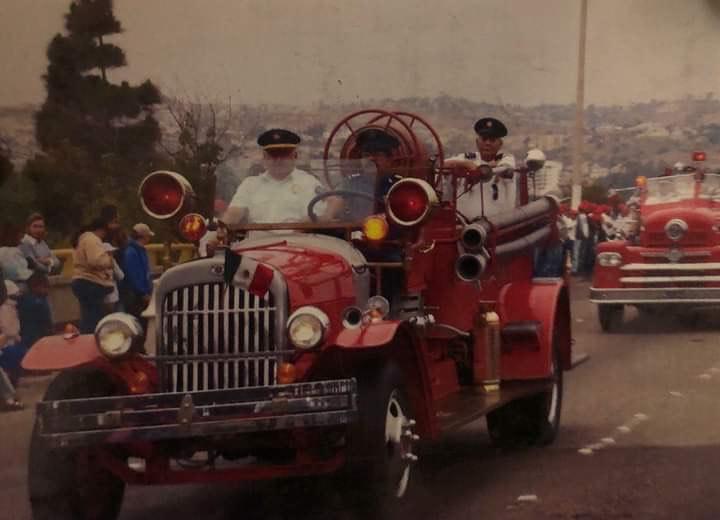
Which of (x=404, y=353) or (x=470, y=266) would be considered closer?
(x=404, y=353)

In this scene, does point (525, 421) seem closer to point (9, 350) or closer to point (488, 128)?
point (488, 128)

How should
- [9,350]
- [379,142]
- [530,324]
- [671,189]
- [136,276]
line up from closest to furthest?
[379,142] → [530,324] → [9,350] → [136,276] → [671,189]

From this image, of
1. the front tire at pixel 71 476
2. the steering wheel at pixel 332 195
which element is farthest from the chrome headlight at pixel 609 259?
the front tire at pixel 71 476

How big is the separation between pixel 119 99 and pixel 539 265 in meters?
6.08

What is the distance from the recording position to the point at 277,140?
21.5ft

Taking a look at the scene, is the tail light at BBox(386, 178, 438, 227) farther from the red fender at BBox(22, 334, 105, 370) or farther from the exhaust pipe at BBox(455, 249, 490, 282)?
the red fender at BBox(22, 334, 105, 370)

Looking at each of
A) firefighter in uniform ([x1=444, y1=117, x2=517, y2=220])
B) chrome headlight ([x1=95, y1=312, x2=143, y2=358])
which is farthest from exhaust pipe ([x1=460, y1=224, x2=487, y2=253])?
chrome headlight ([x1=95, y1=312, x2=143, y2=358])

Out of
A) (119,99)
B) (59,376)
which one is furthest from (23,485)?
(119,99)

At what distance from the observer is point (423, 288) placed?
675cm

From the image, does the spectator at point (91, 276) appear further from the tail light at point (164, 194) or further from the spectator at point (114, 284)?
the tail light at point (164, 194)

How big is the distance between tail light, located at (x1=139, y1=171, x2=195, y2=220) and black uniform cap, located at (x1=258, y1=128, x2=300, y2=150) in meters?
0.50

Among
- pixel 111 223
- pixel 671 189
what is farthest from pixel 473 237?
pixel 671 189

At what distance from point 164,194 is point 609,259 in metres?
8.37

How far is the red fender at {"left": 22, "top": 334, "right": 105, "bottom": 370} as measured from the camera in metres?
5.46
